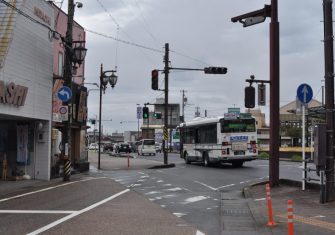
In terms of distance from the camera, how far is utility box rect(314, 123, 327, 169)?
47.0ft

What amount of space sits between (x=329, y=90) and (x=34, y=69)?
14182 millimetres

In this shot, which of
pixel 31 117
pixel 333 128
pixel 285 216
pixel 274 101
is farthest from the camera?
pixel 31 117

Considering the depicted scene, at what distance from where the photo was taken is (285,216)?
12.5 m

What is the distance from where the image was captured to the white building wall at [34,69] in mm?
21791

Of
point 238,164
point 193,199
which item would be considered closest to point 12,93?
point 193,199

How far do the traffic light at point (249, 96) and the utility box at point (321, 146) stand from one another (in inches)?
184

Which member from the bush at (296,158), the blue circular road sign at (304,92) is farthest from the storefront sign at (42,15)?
the bush at (296,158)

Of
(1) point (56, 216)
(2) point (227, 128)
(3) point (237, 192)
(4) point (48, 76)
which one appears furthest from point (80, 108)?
(1) point (56, 216)

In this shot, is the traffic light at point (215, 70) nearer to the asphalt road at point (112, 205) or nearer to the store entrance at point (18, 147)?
the asphalt road at point (112, 205)

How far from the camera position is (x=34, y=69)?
24.0 metres

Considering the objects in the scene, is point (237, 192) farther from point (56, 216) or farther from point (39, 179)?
point (39, 179)

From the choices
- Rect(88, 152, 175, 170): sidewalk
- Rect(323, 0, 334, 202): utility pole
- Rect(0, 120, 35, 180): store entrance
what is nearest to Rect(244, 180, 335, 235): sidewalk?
Rect(323, 0, 334, 202): utility pole

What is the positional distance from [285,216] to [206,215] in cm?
203

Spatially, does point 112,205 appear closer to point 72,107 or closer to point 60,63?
point 60,63
